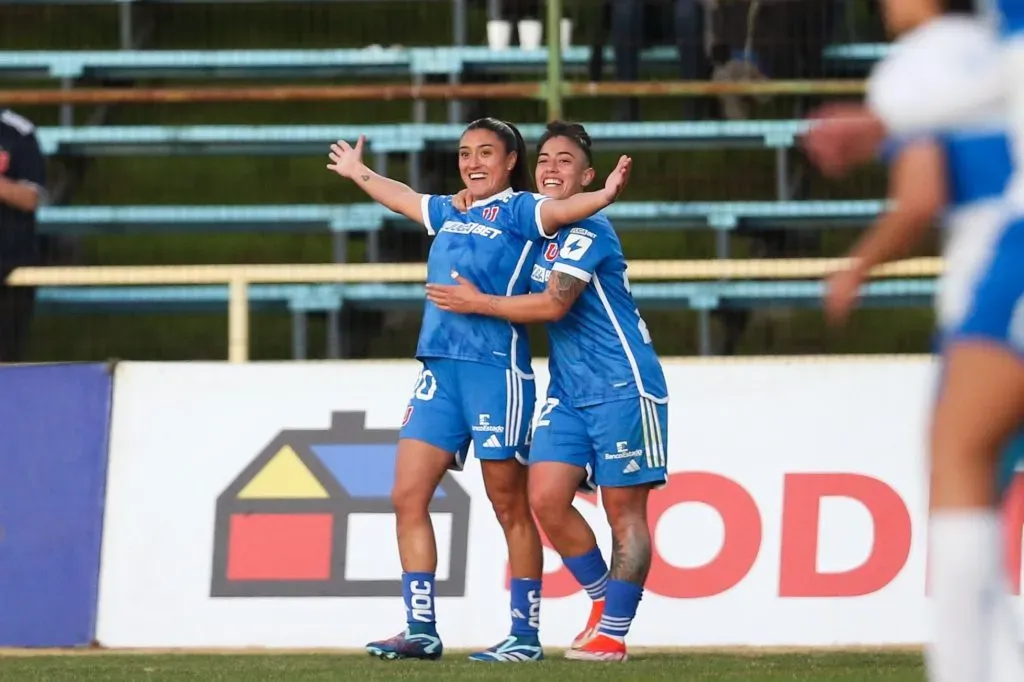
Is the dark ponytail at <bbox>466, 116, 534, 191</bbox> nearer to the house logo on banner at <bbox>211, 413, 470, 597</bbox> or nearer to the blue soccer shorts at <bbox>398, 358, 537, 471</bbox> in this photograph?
the blue soccer shorts at <bbox>398, 358, 537, 471</bbox>

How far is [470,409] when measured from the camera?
7.71m

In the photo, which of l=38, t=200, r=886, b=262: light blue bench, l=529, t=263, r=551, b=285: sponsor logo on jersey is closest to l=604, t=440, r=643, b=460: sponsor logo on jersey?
l=529, t=263, r=551, b=285: sponsor logo on jersey

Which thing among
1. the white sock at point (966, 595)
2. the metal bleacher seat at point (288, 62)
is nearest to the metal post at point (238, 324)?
the metal bleacher seat at point (288, 62)

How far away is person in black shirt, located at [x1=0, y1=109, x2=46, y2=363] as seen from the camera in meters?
11.3

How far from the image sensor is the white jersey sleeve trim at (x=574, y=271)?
765 centimetres

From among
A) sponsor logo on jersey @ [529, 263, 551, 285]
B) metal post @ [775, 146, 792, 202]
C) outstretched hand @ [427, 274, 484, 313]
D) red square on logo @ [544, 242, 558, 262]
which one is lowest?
outstretched hand @ [427, 274, 484, 313]

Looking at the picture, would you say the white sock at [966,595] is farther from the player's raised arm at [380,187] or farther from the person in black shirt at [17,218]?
the person in black shirt at [17,218]

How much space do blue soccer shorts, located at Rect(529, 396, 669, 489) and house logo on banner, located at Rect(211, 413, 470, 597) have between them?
147 cm

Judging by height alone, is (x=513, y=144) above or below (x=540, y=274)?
above

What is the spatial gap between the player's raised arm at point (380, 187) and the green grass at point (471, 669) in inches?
71.4

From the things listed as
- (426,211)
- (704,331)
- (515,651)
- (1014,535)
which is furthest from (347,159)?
(704,331)

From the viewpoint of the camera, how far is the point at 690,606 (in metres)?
9.08

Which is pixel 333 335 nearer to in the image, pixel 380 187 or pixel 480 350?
pixel 380 187

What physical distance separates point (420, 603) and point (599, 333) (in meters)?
1.27
